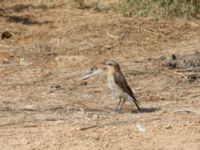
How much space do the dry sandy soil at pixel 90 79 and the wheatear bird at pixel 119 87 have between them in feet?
0.55

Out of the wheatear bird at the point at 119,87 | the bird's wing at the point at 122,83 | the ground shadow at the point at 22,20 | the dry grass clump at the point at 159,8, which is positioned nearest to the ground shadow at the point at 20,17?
the ground shadow at the point at 22,20

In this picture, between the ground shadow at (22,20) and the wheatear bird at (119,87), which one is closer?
the wheatear bird at (119,87)

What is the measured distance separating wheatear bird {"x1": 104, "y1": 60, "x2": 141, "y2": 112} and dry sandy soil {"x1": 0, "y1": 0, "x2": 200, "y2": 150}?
0.55 feet

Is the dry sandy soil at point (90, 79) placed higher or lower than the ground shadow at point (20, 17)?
higher

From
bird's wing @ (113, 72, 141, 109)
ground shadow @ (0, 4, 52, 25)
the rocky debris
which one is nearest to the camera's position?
bird's wing @ (113, 72, 141, 109)

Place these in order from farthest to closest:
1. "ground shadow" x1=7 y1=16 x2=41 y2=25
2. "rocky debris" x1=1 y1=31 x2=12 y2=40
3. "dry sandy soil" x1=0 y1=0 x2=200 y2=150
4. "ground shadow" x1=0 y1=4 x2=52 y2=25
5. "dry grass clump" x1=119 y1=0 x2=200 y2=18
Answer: "dry grass clump" x1=119 y1=0 x2=200 y2=18 → "ground shadow" x1=0 y1=4 x2=52 y2=25 → "ground shadow" x1=7 y1=16 x2=41 y2=25 → "rocky debris" x1=1 y1=31 x2=12 y2=40 → "dry sandy soil" x1=0 y1=0 x2=200 y2=150

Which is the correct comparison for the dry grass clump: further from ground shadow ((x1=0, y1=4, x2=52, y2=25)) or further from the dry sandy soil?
ground shadow ((x1=0, y1=4, x2=52, y2=25))

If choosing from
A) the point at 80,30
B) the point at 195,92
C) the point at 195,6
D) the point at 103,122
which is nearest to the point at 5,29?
the point at 80,30

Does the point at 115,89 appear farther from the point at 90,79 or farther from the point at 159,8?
the point at 159,8

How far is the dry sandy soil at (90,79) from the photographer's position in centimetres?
922

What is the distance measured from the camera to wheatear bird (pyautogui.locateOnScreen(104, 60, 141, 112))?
10655 mm

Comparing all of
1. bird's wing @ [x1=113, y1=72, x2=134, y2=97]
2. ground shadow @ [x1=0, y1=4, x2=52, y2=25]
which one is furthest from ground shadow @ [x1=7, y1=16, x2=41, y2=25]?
bird's wing @ [x1=113, y1=72, x2=134, y2=97]

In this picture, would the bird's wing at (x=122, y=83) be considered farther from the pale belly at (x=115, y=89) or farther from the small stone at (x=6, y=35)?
the small stone at (x=6, y=35)

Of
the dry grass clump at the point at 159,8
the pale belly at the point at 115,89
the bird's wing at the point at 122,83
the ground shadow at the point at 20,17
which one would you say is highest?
the bird's wing at the point at 122,83
